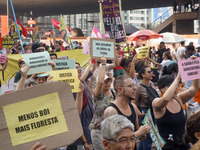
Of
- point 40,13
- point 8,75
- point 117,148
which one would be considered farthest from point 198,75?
point 40,13

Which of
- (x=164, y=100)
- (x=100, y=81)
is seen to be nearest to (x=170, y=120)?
(x=164, y=100)

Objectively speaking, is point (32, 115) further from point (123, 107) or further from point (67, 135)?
point (123, 107)

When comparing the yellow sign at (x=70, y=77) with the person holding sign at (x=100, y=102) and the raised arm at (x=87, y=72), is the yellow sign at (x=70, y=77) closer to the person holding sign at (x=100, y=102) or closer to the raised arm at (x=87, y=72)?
the person holding sign at (x=100, y=102)

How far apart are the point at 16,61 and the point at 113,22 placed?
7.50 ft

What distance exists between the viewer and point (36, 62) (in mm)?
4871

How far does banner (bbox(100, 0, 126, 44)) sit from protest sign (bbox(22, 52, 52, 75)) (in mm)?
3263

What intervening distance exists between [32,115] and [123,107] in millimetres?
2019

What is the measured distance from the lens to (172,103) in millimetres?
4672

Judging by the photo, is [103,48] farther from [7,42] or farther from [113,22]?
[7,42]

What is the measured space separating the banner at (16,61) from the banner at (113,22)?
3.65 feet

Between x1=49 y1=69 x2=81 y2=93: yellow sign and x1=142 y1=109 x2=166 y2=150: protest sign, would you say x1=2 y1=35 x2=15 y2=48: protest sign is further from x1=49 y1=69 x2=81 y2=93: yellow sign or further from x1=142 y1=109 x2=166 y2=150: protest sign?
x1=142 y1=109 x2=166 y2=150: protest sign

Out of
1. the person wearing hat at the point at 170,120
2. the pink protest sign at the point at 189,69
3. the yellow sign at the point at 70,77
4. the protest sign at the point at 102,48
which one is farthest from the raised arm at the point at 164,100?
the protest sign at the point at 102,48

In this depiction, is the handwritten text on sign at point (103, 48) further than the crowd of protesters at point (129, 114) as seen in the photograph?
Yes

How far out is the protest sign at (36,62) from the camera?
15.9 ft
